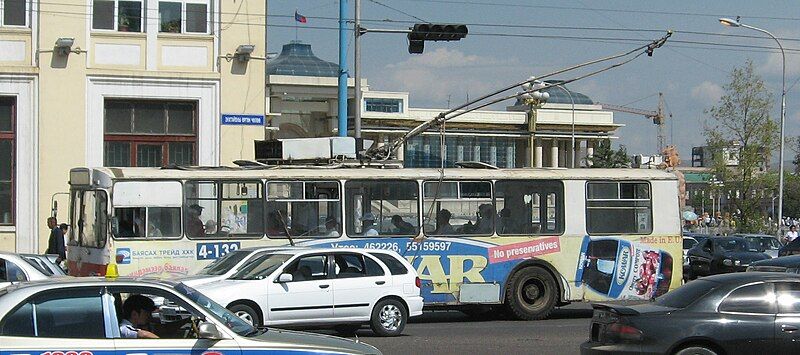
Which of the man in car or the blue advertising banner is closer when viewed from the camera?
the man in car

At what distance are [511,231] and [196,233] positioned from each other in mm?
5694

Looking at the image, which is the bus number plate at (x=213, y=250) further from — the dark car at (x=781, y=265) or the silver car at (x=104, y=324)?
the silver car at (x=104, y=324)

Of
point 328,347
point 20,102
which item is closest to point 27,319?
point 328,347

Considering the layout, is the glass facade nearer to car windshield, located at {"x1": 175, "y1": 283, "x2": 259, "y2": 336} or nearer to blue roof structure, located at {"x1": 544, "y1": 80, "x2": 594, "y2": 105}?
blue roof structure, located at {"x1": 544, "y1": 80, "x2": 594, "y2": 105}

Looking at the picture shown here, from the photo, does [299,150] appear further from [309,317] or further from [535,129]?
[535,129]

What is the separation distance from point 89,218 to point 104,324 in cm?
1112

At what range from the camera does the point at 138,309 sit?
28.7 ft

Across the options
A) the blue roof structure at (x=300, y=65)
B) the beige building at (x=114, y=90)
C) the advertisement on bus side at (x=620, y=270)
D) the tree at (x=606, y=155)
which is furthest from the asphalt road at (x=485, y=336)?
the tree at (x=606, y=155)

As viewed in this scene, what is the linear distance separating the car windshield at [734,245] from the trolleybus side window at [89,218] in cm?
2008

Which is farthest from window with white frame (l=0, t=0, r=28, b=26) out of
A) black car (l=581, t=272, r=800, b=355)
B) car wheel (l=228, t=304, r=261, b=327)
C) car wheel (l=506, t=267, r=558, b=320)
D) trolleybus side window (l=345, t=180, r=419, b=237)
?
black car (l=581, t=272, r=800, b=355)

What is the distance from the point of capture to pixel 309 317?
16734mm

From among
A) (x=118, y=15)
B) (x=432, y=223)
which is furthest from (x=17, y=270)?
(x=118, y=15)

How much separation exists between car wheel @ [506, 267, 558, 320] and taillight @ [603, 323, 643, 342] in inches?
345

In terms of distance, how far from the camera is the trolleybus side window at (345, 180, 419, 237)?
20.0m
